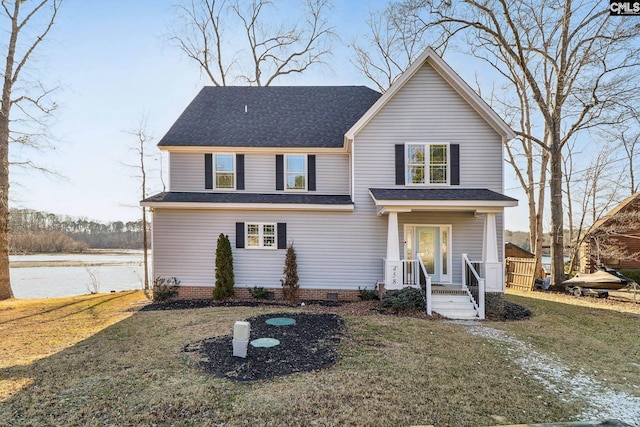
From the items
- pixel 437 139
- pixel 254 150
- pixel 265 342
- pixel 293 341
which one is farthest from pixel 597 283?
pixel 254 150

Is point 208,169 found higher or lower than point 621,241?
higher

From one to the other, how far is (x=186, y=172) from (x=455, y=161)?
9961 mm

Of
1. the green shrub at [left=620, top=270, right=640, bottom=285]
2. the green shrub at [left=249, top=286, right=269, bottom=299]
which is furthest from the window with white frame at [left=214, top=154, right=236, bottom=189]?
the green shrub at [left=620, top=270, right=640, bottom=285]

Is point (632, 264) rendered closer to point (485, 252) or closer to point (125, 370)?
point (485, 252)

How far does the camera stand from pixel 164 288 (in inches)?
448

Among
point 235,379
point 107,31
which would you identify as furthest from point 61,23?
point 235,379

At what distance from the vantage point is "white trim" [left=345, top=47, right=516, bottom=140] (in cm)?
1075

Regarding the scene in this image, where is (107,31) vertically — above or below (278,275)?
above

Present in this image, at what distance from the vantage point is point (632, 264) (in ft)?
66.2

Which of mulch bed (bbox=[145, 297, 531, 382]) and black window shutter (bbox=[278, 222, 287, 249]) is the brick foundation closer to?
mulch bed (bbox=[145, 297, 531, 382])

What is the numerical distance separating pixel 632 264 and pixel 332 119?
21.6 metres

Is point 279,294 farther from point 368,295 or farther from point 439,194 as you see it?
point 439,194

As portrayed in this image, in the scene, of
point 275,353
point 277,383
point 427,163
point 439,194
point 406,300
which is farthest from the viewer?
point 427,163

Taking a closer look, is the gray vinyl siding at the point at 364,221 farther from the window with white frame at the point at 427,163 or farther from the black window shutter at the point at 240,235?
the window with white frame at the point at 427,163
